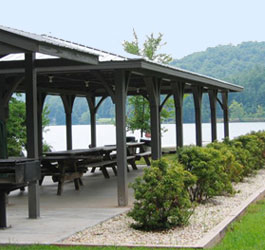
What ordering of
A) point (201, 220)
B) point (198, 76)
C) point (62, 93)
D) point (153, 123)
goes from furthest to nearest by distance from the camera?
point (62, 93)
point (198, 76)
point (153, 123)
point (201, 220)

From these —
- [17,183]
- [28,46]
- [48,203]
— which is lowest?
[48,203]

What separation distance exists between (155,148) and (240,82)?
59.9 meters

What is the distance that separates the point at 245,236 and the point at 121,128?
356cm

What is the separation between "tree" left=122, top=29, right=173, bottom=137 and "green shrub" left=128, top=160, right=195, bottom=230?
19.9 metres

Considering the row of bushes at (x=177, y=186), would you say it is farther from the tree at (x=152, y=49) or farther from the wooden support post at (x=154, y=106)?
the tree at (x=152, y=49)

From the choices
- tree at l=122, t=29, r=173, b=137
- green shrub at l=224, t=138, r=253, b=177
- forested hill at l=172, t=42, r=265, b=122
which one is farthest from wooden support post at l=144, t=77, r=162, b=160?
forested hill at l=172, t=42, r=265, b=122

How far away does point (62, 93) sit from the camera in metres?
17.4

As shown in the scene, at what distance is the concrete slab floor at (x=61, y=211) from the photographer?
23.2ft

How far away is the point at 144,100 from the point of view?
2745 cm

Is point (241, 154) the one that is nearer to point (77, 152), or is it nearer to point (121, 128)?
point (77, 152)

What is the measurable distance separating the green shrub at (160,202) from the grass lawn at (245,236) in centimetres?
70

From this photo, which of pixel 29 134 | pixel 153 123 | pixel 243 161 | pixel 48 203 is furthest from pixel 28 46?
pixel 243 161

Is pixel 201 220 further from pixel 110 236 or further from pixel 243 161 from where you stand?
pixel 243 161

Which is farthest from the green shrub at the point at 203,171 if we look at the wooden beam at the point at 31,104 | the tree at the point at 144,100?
the tree at the point at 144,100
